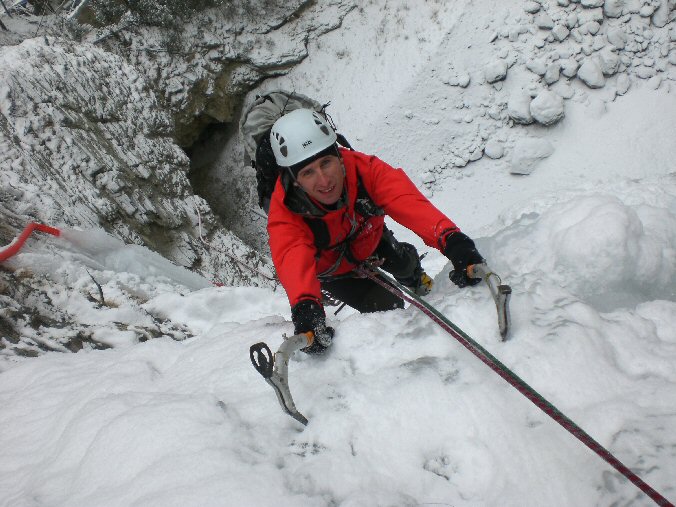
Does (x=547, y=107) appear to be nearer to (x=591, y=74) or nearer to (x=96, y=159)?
(x=591, y=74)

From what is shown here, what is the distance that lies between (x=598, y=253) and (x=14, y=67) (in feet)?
25.1

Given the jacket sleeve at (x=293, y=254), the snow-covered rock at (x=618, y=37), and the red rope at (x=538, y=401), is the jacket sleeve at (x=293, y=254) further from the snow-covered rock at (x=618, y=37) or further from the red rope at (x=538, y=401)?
the snow-covered rock at (x=618, y=37)

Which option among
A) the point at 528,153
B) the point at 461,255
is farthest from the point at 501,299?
the point at 528,153

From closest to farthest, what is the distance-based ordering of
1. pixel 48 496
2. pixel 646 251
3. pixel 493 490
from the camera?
1. pixel 493 490
2. pixel 48 496
3. pixel 646 251

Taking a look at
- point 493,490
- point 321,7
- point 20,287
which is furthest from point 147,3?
point 493,490

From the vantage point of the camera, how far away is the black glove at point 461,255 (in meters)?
2.14

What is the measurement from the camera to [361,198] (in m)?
2.82

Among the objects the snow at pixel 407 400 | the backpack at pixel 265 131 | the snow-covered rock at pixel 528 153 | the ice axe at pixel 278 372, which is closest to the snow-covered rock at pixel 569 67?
the snow-covered rock at pixel 528 153

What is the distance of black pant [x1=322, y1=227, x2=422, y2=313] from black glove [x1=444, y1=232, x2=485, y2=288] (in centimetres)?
151

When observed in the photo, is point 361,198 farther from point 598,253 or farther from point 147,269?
point 147,269

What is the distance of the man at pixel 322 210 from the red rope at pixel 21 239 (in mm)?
2630

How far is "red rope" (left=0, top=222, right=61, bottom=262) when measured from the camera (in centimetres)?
360

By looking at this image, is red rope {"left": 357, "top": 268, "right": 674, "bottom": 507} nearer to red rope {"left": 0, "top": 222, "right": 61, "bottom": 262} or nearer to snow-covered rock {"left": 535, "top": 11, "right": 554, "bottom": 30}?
red rope {"left": 0, "top": 222, "right": 61, "bottom": 262}

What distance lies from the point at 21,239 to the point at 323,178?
3.11m
